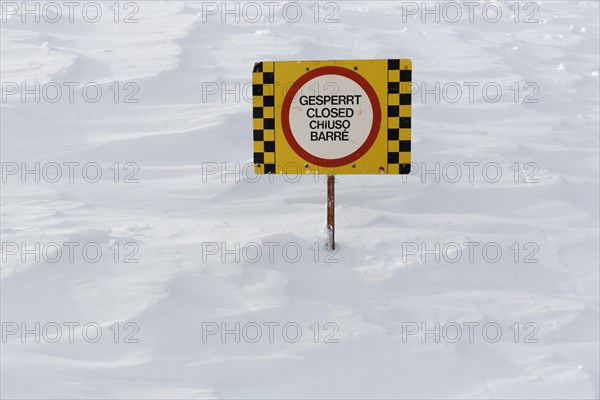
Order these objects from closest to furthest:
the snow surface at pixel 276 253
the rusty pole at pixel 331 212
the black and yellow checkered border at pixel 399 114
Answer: the snow surface at pixel 276 253, the black and yellow checkered border at pixel 399 114, the rusty pole at pixel 331 212

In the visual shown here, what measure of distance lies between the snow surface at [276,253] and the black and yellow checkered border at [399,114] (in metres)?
0.35

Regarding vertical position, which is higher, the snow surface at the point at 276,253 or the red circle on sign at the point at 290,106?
the red circle on sign at the point at 290,106

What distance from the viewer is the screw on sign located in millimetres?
2652

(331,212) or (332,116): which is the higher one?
(332,116)

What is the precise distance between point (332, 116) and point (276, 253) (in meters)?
0.56

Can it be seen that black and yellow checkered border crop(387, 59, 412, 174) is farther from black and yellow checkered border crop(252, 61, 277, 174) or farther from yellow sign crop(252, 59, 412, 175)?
black and yellow checkered border crop(252, 61, 277, 174)

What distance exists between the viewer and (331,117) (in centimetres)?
270

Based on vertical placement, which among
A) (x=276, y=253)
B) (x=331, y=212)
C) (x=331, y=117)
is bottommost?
(x=276, y=253)

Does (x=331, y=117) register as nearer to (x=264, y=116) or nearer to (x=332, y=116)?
(x=332, y=116)

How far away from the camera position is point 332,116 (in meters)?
Answer: 2.70

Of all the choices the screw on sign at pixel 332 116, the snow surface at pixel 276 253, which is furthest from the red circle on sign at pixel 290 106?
the snow surface at pixel 276 253

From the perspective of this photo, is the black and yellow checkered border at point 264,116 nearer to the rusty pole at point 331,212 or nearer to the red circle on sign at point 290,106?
the red circle on sign at point 290,106

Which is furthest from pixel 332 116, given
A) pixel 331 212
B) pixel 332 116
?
pixel 331 212

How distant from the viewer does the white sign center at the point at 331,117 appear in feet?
8.77
